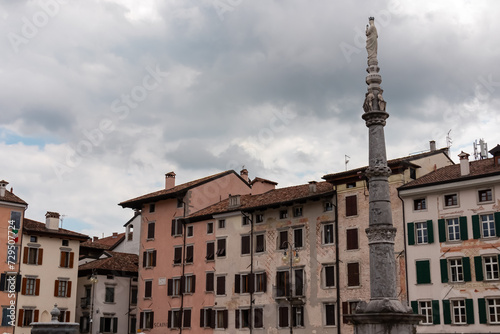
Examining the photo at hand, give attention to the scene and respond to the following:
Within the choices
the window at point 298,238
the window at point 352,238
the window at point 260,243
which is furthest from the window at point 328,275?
the window at point 260,243

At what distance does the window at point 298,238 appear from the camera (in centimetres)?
4703

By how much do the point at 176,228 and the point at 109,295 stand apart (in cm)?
863

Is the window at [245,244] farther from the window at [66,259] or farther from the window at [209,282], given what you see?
the window at [66,259]

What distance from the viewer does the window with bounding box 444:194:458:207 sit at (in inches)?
1604

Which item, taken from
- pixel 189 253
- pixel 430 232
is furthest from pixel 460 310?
pixel 189 253

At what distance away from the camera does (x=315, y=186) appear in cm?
4750

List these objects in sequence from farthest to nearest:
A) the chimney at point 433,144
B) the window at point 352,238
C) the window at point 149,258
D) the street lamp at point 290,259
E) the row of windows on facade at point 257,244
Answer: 1. the window at point 149,258
2. the chimney at point 433,144
3. the street lamp at point 290,259
4. the row of windows on facade at point 257,244
5. the window at point 352,238

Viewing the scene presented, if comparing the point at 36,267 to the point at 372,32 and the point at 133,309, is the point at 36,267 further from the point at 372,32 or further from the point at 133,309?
the point at 372,32

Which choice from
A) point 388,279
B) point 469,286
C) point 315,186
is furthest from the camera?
point 315,186

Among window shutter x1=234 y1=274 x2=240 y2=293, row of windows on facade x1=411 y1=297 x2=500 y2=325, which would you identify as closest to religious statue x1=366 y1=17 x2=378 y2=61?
row of windows on facade x1=411 y1=297 x2=500 y2=325

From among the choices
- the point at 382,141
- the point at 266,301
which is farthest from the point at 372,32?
the point at 266,301

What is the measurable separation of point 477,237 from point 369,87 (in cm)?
1891

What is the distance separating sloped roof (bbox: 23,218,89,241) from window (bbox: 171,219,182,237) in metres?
7.56

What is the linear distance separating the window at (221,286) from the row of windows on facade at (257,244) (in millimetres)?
1712
